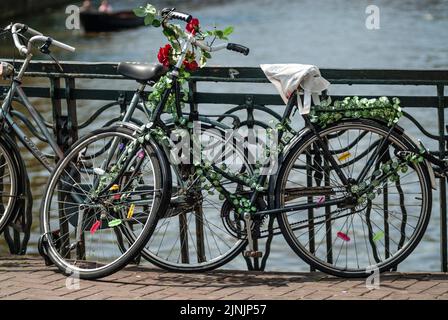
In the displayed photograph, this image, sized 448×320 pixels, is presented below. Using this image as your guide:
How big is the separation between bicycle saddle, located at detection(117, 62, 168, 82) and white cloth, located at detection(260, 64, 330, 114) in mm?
606

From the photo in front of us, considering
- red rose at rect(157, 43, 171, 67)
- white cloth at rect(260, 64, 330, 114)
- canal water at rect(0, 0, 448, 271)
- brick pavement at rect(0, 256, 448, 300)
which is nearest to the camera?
brick pavement at rect(0, 256, 448, 300)

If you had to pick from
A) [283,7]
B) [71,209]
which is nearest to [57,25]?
[283,7]

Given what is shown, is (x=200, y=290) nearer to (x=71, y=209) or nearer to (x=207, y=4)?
(x=71, y=209)

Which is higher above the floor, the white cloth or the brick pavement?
the white cloth

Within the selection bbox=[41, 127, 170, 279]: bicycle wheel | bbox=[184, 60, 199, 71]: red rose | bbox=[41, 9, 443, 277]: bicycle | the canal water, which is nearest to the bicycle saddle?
bbox=[41, 9, 443, 277]: bicycle

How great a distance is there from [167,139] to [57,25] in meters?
48.1

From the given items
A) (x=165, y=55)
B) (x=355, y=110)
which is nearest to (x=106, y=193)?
(x=165, y=55)

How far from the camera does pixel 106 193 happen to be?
6066mm

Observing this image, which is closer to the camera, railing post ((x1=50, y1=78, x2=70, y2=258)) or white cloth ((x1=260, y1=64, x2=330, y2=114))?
white cloth ((x1=260, y1=64, x2=330, y2=114))

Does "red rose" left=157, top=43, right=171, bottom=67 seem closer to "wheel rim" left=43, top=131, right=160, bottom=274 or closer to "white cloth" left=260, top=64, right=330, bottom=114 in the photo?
"wheel rim" left=43, top=131, right=160, bottom=274

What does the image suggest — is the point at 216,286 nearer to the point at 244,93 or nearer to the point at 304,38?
the point at 244,93

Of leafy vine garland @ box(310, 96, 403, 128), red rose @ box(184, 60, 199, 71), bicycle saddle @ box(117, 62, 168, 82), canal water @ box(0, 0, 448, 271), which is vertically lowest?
leafy vine garland @ box(310, 96, 403, 128)

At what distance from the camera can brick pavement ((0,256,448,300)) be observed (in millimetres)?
5629
